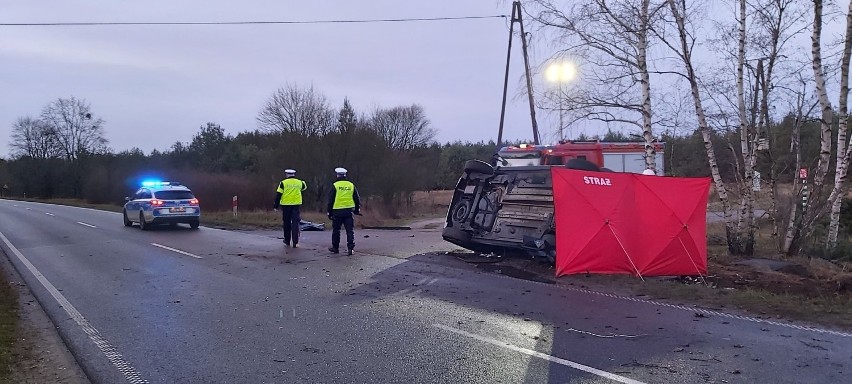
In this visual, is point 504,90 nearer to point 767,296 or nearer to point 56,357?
point 767,296

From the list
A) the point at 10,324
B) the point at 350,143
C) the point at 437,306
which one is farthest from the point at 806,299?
the point at 350,143

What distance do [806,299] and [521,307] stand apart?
370 centimetres

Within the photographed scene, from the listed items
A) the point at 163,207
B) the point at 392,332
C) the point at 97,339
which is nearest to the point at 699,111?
the point at 392,332

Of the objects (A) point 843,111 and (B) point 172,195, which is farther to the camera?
(B) point 172,195

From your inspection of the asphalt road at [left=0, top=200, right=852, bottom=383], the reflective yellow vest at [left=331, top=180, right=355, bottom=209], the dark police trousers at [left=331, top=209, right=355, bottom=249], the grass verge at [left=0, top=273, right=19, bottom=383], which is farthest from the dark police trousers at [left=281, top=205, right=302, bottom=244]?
the grass verge at [left=0, top=273, right=19, bottom=383]

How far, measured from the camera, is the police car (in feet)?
71.3

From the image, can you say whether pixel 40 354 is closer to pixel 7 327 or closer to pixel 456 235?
pixel 7 327

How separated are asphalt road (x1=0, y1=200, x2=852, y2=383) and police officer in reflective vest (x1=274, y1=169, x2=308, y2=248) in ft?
11.4

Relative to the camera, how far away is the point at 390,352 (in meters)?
6.21

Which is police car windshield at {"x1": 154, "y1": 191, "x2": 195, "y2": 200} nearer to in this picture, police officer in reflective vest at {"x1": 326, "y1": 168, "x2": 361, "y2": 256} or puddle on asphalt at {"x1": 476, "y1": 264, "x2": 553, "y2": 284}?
police officer in reflective vest at {"x1": 326, "y1": 168, "x2": 361, "y2": 256}

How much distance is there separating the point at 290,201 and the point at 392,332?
895 cm

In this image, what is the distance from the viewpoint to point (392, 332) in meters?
6.98

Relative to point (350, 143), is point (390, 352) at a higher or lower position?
lower

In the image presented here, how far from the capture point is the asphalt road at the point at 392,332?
5.63 meters
